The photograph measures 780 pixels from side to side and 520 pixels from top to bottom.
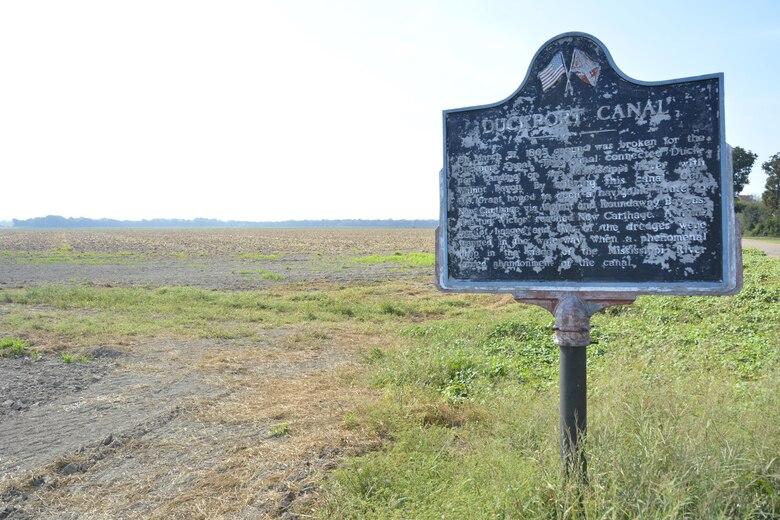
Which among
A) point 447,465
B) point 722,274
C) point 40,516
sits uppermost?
point 722,274

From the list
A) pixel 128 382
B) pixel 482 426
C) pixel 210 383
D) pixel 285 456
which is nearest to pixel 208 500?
pixel 285 456

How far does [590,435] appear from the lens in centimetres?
390

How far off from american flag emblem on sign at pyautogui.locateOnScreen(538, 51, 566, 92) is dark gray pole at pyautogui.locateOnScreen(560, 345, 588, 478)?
1687 mm

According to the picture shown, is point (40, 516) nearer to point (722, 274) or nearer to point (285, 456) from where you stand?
point (285, 456)

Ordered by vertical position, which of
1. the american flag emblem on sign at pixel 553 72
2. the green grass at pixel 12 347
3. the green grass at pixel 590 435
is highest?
the american flag emblem on sign at pixel 553 72

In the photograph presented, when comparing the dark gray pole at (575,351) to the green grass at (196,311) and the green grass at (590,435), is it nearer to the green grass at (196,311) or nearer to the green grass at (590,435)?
the green grass at (590,435)

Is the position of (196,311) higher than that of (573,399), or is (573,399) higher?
(573,399)

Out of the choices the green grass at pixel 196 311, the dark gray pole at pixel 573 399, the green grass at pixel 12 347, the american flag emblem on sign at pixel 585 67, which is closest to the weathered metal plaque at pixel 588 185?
the american flag emblem on sign at pixel 585 67

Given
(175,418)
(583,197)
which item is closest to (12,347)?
(175,418)

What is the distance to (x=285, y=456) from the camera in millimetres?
4922

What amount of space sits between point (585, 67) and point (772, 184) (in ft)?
173

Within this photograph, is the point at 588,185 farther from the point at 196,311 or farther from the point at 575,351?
the point at 196,311

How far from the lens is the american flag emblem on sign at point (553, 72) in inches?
153

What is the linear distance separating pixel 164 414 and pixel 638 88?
17.9 ft
